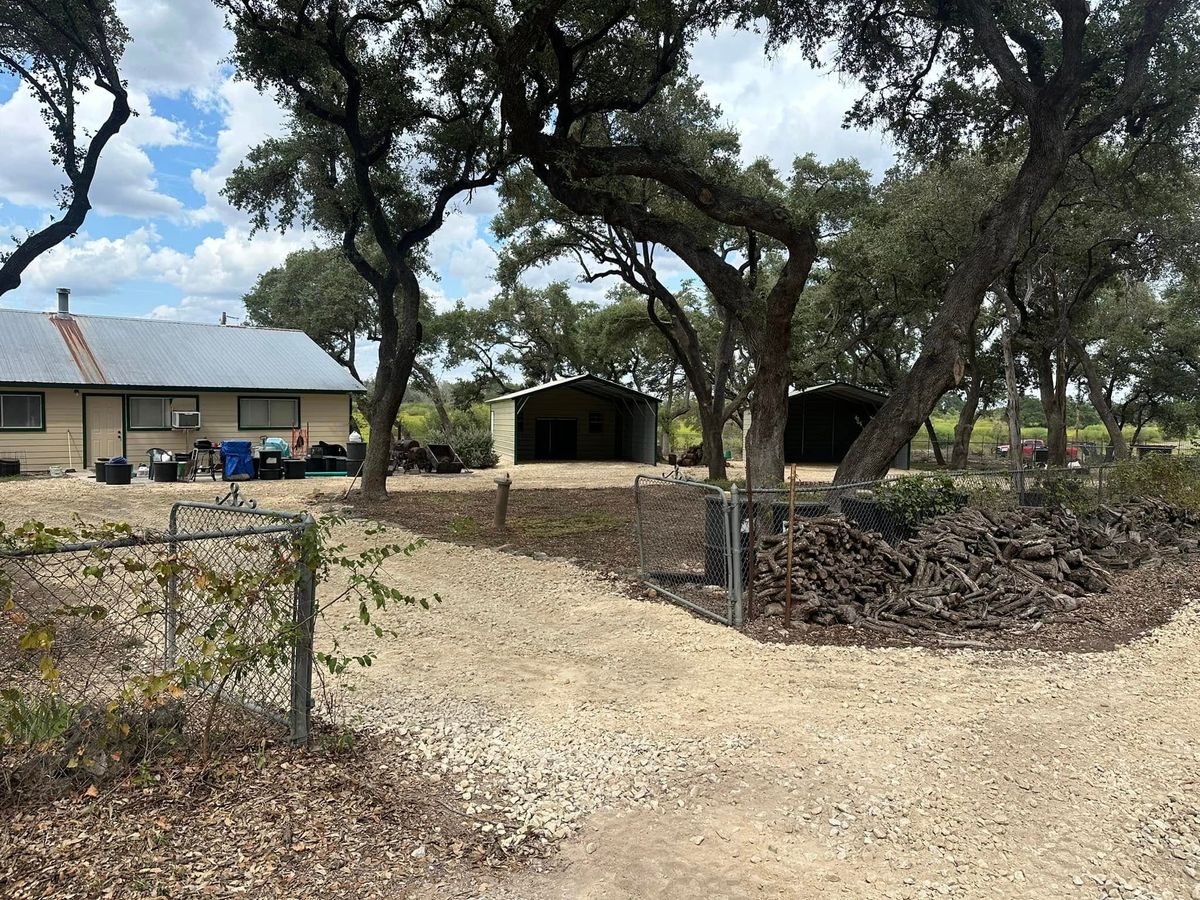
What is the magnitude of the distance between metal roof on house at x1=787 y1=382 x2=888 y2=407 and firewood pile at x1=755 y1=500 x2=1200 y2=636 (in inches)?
762

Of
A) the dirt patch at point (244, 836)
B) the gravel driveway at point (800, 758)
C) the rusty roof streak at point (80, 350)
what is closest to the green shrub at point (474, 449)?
the rusty roof streak at point (80, 350)

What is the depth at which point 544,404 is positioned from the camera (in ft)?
97.8

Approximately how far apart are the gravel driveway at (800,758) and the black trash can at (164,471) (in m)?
14.3

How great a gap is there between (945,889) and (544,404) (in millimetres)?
27685

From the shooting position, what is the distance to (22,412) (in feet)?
61.1

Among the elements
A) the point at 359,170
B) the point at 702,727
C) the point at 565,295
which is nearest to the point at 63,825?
the point at 702,727

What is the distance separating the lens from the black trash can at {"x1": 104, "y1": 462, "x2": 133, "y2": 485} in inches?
642

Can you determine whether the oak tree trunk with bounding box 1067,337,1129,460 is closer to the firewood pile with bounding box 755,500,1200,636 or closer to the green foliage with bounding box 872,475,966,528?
the green foliage with bounding box 872,475,966,528

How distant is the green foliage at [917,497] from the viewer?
24.1 feet

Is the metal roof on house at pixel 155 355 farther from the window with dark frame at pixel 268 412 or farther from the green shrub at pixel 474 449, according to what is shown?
the green shrub at pixel 474 449

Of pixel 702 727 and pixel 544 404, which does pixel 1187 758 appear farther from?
pixel 544 404

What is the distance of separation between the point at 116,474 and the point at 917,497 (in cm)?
1643

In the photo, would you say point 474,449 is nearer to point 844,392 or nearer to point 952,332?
point 844,392

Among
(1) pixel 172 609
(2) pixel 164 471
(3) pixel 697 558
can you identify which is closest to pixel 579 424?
(2) pixel 164 471
